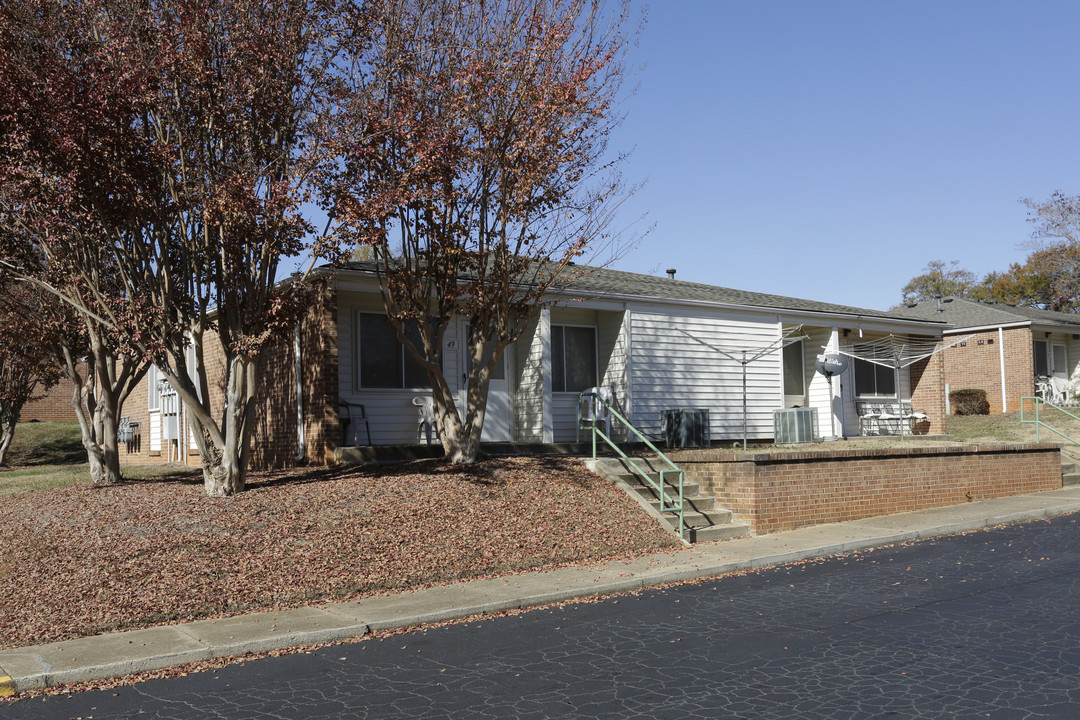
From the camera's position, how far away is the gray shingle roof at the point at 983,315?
98.0 feet

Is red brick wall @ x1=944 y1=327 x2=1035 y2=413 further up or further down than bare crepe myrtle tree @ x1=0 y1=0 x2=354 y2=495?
further down

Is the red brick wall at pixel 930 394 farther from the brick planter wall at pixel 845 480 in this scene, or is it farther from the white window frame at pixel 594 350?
the white window frame at pixel 594 350

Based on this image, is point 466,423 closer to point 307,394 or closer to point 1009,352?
point 307,394

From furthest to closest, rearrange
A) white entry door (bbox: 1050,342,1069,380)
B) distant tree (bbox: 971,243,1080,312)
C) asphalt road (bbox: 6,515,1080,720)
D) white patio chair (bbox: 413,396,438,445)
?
distant tree (bbox: 971,243,1080,312) < white entry door (bbox: 1050,342,1069,380) < white patio chair (bbox: 413,396,438,445) < asphalt road (bbox: 6,515,1080,720)

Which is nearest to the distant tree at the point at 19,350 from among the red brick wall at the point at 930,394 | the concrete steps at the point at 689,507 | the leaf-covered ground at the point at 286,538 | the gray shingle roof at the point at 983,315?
the leaf-covered ground at the point at 286,538

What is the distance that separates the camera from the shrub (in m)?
29.4

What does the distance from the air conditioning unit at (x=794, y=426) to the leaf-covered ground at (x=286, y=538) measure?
798cm

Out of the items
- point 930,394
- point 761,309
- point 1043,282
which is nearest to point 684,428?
point 761,309

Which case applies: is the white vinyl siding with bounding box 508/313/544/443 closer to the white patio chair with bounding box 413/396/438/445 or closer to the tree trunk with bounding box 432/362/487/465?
the white patio chair with bounding box 413/396/438/445

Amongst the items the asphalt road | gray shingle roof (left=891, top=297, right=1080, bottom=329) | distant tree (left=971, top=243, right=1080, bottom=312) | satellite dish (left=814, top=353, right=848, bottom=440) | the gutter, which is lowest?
the asphalt road

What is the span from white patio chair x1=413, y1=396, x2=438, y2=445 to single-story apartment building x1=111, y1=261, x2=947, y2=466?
76 millimetres

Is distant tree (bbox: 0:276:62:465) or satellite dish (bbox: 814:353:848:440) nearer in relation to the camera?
distant tree (bbox: 0:276:62:465)

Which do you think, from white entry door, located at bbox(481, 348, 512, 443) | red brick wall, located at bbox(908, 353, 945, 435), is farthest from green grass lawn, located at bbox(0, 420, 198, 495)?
red brick wall, located at bbox(908, 353, 945, 435)

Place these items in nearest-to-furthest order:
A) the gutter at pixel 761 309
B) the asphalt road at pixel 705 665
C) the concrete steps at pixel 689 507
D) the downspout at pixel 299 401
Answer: the asphalt road at pixel 705 665 → the concrete steps at pixel 689 507 → the gutter at pixel 761 309 → the downspout at pixel 299 401
